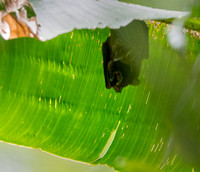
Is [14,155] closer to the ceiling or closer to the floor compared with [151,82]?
closer to the floor

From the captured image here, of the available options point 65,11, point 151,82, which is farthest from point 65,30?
point 151,82

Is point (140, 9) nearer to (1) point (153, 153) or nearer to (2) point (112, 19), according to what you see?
(2) point (112, 19)

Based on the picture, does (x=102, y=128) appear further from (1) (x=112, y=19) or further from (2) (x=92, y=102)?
(1) (x=112, y=19)

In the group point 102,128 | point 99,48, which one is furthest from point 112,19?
point 102,128
